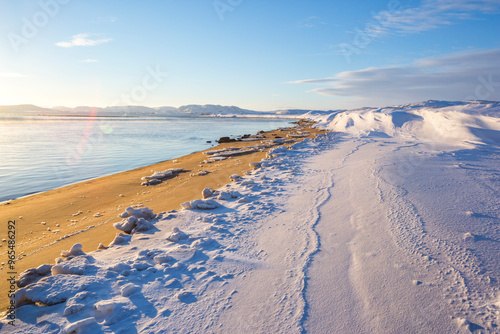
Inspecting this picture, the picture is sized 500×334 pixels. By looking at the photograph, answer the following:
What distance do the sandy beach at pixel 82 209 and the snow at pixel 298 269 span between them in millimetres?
916

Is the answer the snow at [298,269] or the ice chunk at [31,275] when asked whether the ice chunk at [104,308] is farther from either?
the ice chunk at [31,275]

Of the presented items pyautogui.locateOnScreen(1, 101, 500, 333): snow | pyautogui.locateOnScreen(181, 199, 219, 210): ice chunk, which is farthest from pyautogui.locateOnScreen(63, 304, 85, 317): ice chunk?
pyautogui.locateOnScreen(181, 199, 219, 210): ice chunk

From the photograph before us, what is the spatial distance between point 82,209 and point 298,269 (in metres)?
5.53

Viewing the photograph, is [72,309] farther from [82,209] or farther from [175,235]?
[82,209]

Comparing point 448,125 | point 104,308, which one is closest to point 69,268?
point 104,308

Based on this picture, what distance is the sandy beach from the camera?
3.84 m

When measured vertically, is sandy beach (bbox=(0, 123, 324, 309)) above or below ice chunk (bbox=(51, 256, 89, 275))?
below

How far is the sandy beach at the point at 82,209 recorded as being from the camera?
3.84 metres

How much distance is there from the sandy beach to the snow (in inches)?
36.1

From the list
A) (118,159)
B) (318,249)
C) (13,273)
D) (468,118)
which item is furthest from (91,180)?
(468,118)

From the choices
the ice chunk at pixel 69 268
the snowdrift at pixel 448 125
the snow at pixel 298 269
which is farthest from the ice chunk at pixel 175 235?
the snowdrift at pixel 448 125

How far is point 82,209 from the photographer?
5.87 metres

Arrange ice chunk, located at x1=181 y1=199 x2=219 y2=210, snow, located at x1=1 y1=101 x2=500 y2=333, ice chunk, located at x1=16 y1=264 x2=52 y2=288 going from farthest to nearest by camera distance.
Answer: ice chunk, located at x1=181 y1=199 x2=219 y2=210 → ice chunk, located at x1=16 y1=264 x2=52 y2=288 → snow, located at x1=1 y1=101 x2=500 y2=333

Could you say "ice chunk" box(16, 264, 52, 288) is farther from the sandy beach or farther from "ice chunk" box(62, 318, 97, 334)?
"ice chunk" box(62, 318, 97, 334)
